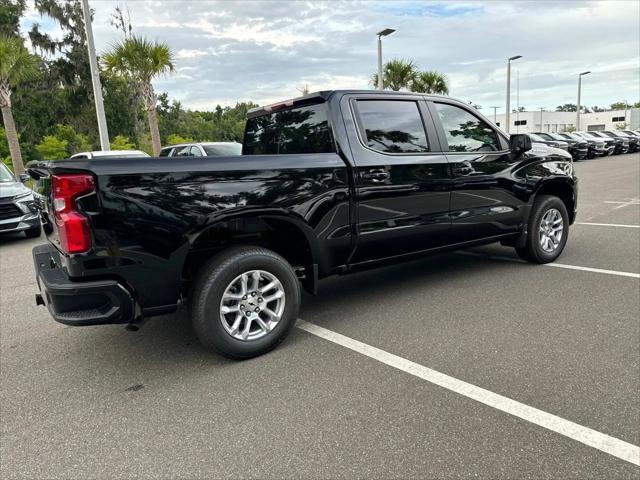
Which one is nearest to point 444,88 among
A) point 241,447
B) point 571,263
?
point 571,263

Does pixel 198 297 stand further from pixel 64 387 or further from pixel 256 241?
pixel 64 387

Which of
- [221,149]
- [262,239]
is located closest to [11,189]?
[221,149]

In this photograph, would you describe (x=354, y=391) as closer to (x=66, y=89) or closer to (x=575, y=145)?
(x=575, y=145)

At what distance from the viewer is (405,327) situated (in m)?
3.96

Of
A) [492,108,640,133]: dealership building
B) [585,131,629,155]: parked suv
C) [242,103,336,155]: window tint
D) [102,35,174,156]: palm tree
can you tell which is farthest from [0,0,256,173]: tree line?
[492,108,640,133]: dealership building

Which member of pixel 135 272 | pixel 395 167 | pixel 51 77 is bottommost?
pixel 135 272

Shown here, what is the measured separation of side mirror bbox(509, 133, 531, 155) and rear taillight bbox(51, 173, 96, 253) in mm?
4099

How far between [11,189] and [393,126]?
7.50 m

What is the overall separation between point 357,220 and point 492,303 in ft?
5.06

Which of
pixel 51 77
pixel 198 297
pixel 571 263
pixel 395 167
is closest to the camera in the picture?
pixel 198 297

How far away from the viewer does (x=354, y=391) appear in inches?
117

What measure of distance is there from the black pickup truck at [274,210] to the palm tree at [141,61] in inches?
553

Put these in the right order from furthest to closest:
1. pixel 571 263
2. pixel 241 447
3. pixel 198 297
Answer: pixel 571 263
pixel 198 297
pixel 241 447

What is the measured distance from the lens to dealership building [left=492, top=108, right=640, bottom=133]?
9375 cm
